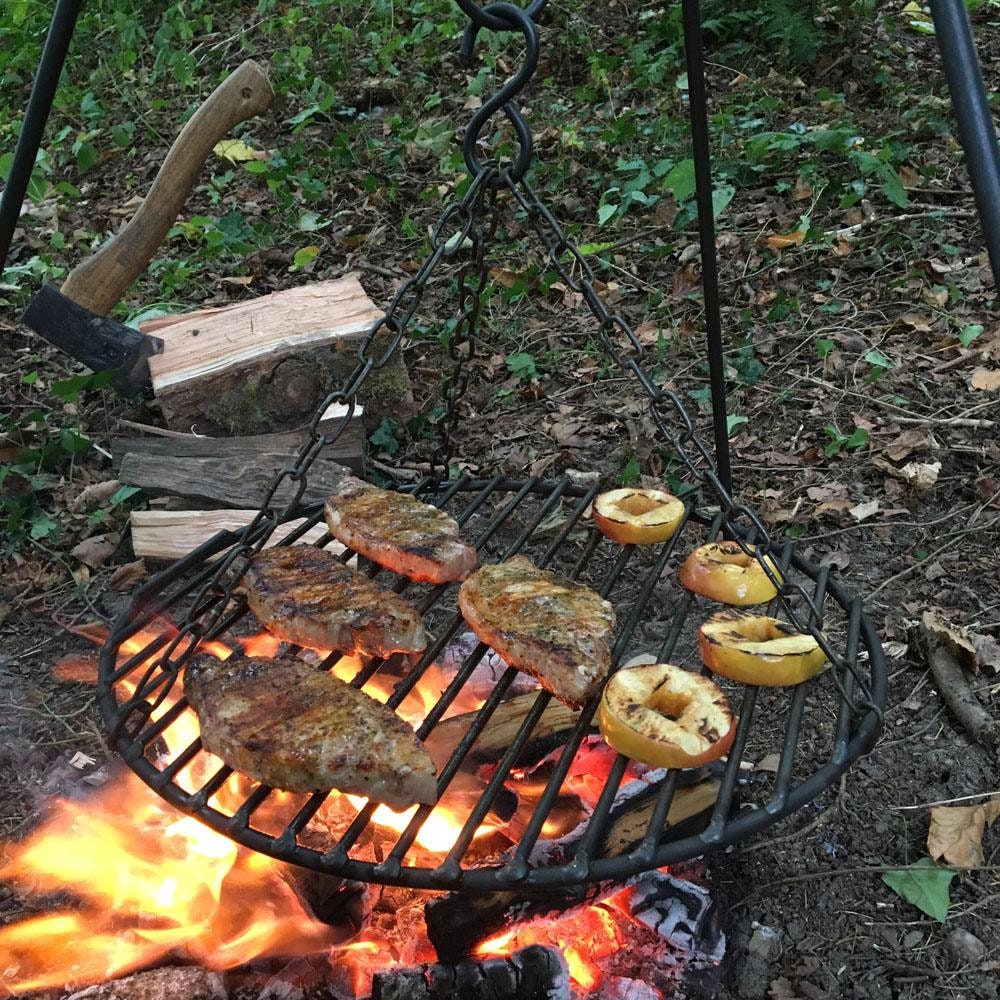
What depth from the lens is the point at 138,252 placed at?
175 inches

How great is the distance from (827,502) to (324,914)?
254 centimetres

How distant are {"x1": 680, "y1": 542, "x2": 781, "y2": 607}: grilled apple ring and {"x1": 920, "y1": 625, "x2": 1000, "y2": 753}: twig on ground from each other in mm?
913

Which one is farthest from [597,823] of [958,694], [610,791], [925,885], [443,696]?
[958,694]

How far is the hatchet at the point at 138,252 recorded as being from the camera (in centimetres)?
434

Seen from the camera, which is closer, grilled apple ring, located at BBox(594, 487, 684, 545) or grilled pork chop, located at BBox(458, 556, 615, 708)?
grilled pork chop, located at BBox(458, 556, 615, 708)

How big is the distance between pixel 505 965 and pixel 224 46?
8.16 m

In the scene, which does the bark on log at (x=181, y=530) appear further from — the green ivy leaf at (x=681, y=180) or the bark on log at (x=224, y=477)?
the green ivy leaf at (x=681, y=180)

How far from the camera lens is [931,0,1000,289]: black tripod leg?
1776mm

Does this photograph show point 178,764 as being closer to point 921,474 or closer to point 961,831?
point 961,831

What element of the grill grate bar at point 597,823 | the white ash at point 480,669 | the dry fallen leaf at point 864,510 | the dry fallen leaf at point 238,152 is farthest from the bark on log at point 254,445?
the dry fallen leaf at point 238,152

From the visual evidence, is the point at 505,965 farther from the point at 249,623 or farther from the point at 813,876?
the point at 249,623

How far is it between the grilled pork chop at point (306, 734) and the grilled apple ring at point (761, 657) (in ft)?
2.46

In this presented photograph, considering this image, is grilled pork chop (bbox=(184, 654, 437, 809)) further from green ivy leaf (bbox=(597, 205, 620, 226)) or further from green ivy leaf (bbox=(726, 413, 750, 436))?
green ivy leaf (bbox=(597, 205, 620, 226))

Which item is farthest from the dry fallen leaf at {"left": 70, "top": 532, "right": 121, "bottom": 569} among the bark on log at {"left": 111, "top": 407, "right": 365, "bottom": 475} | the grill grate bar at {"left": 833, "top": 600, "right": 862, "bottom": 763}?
the grill grate bar at {"left": 833, "top": 600, "right": 862, "bottom": 763}
